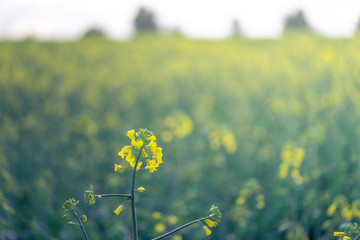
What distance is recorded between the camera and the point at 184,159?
4.79 metres

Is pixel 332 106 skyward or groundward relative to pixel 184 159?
skyward

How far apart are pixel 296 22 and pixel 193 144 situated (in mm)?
18183

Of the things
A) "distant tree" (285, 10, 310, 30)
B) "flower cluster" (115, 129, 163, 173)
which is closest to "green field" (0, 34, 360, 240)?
"flower cluster" (115, 129, 163, 173)

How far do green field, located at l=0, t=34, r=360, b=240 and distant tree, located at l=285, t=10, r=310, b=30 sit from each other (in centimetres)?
1181

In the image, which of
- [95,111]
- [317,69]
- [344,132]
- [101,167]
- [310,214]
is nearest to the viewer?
[310,214]

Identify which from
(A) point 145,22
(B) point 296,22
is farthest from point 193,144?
(A) point 145,22

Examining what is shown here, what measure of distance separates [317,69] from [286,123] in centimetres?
257

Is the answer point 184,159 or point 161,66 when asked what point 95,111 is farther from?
point 161,66

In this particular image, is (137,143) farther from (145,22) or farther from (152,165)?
(145,22)

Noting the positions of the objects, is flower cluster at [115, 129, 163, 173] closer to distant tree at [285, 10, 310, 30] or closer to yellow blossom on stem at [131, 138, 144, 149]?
yellow blossom on stem at [131, 138, 144, 149]

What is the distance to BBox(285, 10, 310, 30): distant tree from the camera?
2044cm

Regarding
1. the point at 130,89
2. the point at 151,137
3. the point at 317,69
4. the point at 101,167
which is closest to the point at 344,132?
the point at 317,69

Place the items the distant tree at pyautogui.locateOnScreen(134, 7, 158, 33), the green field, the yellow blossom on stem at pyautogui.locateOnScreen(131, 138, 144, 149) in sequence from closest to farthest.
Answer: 1. the yellow blossom on stem at pyautogui.locateOnScreen(131, 138, 144, 149)
2. the green field
3. the distant tree at pyautogui.locateOnScreen(134, 7, 158, 33)

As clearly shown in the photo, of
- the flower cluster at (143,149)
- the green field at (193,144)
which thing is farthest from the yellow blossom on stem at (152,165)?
the green field at (193,144)
